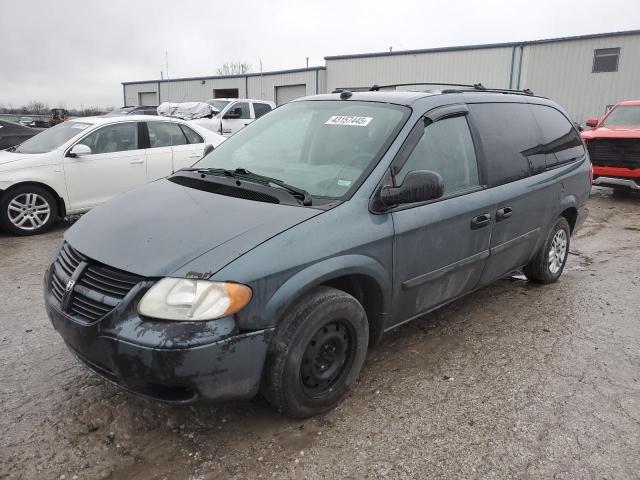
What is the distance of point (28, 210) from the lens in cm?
692

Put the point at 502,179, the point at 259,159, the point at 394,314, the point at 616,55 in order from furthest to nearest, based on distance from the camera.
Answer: the point at 616,55
the point at 502,179
the point at 259,159
the point at 394,314

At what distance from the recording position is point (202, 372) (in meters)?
2.38

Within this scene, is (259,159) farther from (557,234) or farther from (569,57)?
(569,57)

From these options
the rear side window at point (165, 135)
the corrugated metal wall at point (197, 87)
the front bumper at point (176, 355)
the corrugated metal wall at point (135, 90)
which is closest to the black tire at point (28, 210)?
the rear side window at point (165, 135)

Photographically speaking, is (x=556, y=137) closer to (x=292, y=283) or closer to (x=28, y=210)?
(x=292, y=283)

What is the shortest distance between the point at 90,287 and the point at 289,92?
30.5 metres

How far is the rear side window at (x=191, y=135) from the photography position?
27.2 feet

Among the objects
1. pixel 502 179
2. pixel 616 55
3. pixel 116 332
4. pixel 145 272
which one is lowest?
pixel 116 332

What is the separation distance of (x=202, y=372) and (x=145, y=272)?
532 mm

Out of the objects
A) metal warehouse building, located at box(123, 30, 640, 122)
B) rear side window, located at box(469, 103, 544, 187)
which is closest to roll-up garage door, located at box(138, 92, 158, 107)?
metal warehouse building, located at box(123, 30, 640, 122)

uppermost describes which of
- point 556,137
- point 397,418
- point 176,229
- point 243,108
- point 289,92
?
point 289,92

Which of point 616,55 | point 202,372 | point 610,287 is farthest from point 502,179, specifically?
point 616,55

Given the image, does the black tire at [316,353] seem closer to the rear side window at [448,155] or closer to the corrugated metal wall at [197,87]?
the rear side window at [448,155]

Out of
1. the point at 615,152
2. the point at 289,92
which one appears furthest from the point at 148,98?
the point at 615,152
